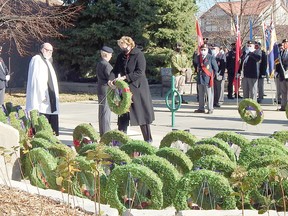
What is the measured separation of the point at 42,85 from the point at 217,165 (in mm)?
4445

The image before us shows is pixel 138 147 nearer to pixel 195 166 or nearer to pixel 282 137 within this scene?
pixel 195 166

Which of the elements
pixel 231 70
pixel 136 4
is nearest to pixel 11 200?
pixel 231 70

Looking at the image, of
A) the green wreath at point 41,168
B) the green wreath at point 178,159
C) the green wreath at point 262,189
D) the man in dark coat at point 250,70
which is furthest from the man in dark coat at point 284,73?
the green wreath at point 262,189

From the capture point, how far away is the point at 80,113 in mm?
16047

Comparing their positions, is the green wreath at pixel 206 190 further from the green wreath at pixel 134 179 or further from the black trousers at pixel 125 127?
the black trousers at pixel 125 127

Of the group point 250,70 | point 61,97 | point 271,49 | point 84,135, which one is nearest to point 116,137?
→ point 84,135

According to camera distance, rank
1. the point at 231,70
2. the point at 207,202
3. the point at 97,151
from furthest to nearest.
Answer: the point at 231,70
the point at 207,202
the point at 97,151

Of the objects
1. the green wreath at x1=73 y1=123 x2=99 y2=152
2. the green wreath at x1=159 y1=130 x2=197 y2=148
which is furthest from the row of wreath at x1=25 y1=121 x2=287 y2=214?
the green wreath at x1=73 y1=123 x2=99 y2=152

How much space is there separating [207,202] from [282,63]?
1083cm

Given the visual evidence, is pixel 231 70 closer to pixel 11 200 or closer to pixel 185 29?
pixel 185 29

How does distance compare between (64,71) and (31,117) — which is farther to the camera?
(64,71)

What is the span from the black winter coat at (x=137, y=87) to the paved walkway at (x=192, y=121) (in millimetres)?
884

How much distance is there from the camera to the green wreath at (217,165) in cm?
557

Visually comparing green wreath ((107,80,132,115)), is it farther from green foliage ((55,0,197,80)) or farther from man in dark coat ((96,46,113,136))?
green foliage ((55,0,197,80))
